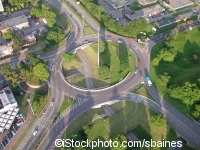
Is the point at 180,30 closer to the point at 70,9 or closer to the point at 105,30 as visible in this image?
the point at 105,30

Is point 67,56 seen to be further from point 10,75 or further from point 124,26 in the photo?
point 124,26

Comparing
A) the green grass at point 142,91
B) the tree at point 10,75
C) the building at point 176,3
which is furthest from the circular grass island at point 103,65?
the building at point 176,3

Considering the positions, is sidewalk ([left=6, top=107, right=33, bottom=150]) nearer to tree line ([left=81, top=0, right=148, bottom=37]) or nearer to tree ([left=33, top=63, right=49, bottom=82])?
tree ([left=33, top=63, right=49, bottom=82])

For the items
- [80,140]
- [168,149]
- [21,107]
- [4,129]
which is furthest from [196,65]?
[4,129]

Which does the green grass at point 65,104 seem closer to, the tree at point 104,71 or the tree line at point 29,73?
the tree line at point 29,73

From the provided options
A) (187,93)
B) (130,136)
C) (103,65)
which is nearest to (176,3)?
(103,65)

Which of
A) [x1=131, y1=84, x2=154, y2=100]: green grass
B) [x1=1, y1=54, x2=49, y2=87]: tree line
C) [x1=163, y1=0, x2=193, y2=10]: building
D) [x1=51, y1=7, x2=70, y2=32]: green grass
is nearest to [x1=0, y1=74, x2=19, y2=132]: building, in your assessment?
[x1=1, y1=54, x2=49, y2=87]: tree line
